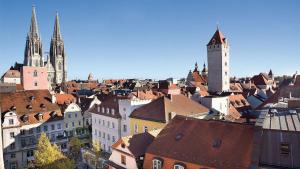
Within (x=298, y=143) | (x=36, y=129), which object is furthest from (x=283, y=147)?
(x=36, y=129)

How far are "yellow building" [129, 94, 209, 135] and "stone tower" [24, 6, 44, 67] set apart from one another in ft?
369

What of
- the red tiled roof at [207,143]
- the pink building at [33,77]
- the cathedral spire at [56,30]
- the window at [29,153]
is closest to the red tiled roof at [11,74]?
the cathedral spire at [56,30]

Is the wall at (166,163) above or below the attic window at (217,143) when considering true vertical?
below

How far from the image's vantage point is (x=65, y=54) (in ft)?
522

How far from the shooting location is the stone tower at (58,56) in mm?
153625

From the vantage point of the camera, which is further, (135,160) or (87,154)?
(87,154)

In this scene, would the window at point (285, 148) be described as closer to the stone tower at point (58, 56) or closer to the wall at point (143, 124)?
the wall at point (143, 124)

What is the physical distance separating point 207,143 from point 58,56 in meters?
144

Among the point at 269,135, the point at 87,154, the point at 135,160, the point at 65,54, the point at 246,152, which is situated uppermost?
the point at 65,54

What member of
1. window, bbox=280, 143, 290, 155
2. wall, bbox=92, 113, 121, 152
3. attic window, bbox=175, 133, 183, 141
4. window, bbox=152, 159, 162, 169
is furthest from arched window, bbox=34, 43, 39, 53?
window, bbox=280, 143, 290, 155

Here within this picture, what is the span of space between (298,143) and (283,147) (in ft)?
3.46

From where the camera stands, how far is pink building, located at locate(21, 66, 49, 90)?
69938mm

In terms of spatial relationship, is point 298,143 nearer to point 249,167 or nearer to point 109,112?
point 249,167

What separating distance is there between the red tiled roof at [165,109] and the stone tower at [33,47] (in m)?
112
